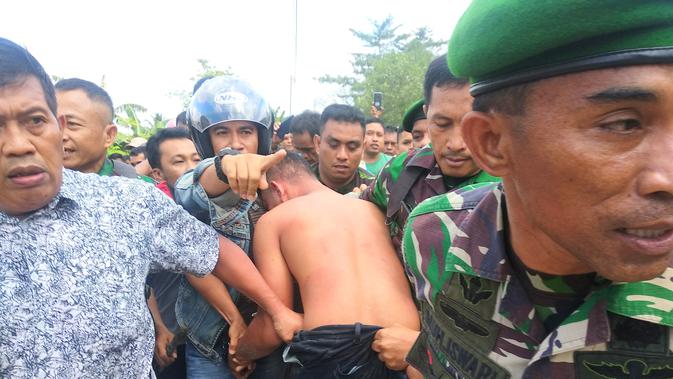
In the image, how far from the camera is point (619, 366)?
102 centimetres

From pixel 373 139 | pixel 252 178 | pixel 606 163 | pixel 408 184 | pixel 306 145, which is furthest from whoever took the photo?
pixel 373 139

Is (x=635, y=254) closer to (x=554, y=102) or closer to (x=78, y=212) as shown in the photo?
(x=554, y=102)

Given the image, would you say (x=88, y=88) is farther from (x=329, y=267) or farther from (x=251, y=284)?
(x=329, y=267)

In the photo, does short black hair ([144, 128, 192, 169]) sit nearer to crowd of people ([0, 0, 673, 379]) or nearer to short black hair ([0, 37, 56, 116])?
crowd of people ([0, 0, 673, 379])

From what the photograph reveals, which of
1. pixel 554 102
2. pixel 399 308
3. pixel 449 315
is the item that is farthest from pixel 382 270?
pixel 554 102

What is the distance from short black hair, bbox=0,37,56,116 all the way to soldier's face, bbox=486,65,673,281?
137 centimetres

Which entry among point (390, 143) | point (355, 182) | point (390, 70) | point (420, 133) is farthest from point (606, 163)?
point (390, 70)

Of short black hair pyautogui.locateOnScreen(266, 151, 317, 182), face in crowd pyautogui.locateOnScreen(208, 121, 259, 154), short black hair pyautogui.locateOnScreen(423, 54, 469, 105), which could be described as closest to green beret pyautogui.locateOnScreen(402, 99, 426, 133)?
short black hair pyautogui.locateOnScreen(423, 54, 469, 105)

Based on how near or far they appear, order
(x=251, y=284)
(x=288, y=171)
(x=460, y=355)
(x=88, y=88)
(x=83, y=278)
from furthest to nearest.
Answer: (x=88, y=88)
(x=288, y=171)
(x=251, y=284)
(x=83, y=278)
(x=460, y=355)

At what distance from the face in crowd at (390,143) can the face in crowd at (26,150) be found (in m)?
7.40

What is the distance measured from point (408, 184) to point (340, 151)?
5.65 feet

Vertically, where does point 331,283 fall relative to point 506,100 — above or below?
below

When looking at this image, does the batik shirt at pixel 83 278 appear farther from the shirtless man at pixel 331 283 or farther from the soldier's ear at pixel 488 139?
the soldier's ear at pixel 488 139

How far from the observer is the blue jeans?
233 centimetres
